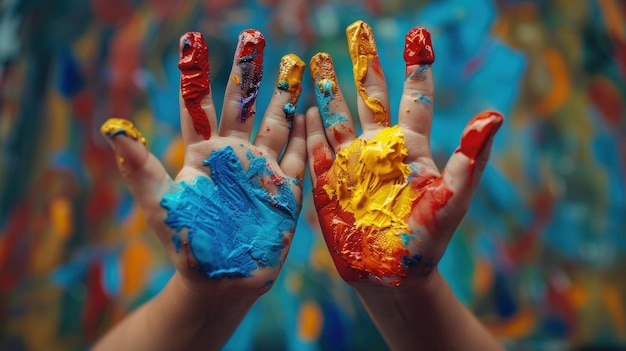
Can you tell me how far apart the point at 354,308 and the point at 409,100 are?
3.81 feet

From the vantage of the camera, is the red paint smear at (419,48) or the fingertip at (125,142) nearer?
the fingertip at (125,142)

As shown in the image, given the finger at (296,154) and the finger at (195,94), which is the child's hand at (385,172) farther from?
the finger at (195,94)

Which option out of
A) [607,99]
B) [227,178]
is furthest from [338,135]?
[607,99]

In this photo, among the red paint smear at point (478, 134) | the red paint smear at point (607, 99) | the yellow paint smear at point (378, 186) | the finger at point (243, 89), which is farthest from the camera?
the red paint smear at point (607, 99)

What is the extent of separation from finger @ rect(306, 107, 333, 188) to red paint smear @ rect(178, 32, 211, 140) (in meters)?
0.24

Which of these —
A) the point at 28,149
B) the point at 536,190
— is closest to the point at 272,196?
the point at 536,190

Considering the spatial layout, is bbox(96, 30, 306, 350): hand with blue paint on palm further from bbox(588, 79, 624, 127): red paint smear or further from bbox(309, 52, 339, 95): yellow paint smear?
bbox(588, 79, 624, 127): red paint smear

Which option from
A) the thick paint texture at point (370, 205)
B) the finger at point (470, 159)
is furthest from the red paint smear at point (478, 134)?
the thick paint texture at point (370, 205)

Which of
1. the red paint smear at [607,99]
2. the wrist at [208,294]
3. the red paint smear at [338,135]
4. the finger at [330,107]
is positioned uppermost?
the finger at [330,107]

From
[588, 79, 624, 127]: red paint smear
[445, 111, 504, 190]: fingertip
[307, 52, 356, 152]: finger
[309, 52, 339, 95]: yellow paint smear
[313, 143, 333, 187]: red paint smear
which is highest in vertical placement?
[309, 52, 339, 95]: yellow paint smear

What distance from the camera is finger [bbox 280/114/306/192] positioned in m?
1.07

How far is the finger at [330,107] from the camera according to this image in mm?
1072

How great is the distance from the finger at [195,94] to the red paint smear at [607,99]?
1.79m

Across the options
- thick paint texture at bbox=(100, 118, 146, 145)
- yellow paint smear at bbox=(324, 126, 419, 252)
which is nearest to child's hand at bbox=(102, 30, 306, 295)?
thick paint texture at bbox=(100, 118, 146, 145)
